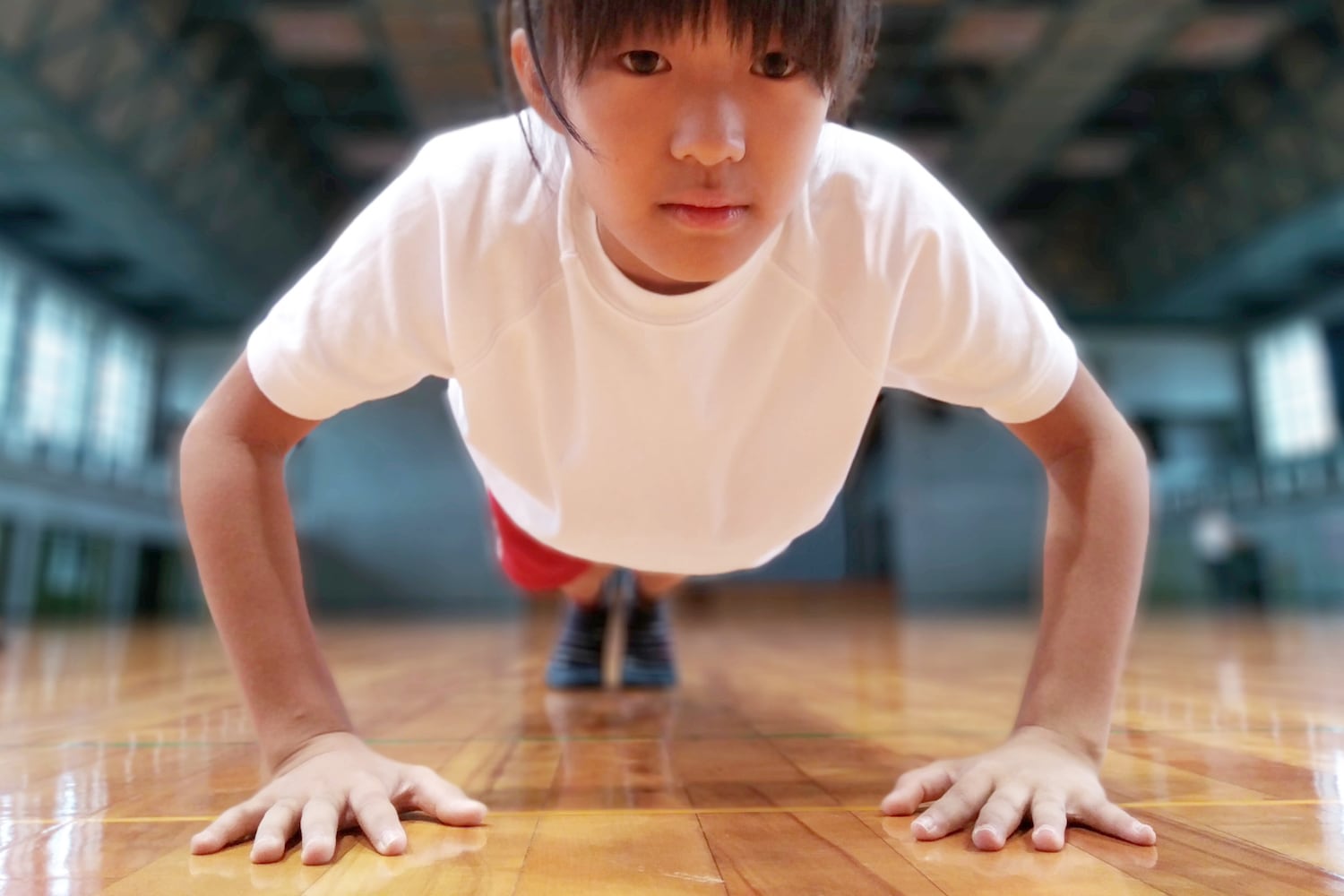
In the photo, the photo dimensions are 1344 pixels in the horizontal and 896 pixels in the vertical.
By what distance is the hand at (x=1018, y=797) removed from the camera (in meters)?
0.71

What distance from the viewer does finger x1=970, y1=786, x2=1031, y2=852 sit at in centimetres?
69

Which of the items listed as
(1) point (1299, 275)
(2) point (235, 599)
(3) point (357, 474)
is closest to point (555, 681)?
(2) point (235, 599)

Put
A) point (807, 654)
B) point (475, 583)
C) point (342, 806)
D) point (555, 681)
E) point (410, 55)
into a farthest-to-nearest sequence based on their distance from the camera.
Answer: point (475, 583), point (410, 55), point (807, 654), point (555, 681), point (342, 806)

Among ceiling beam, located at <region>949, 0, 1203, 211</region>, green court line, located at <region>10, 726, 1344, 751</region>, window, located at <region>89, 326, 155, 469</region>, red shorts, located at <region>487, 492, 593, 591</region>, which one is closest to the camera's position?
green court line, located at <region>10, 726, 1344, 751</region>

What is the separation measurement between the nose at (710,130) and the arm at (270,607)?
16.9 inches

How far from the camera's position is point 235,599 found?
2.74 ft

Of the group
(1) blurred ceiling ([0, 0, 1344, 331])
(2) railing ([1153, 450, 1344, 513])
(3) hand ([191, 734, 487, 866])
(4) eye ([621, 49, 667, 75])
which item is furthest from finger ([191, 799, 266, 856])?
(2) railing ([1153, 450, 1344, 513])

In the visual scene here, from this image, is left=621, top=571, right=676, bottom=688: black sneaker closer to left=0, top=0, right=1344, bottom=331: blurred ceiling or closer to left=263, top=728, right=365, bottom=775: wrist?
left=263, top=728, right=365, bottom=775: wrist

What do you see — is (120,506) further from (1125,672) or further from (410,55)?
(1125,672)

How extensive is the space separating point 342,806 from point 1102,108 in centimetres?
808

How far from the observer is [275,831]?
0.71m

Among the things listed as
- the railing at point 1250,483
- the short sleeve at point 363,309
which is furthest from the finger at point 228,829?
the railing at point 1250,483

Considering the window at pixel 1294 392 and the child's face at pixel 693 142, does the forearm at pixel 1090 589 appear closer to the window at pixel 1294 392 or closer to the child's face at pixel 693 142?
the child's face at pixel 693 142

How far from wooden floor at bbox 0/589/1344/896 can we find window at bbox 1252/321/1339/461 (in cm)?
886
